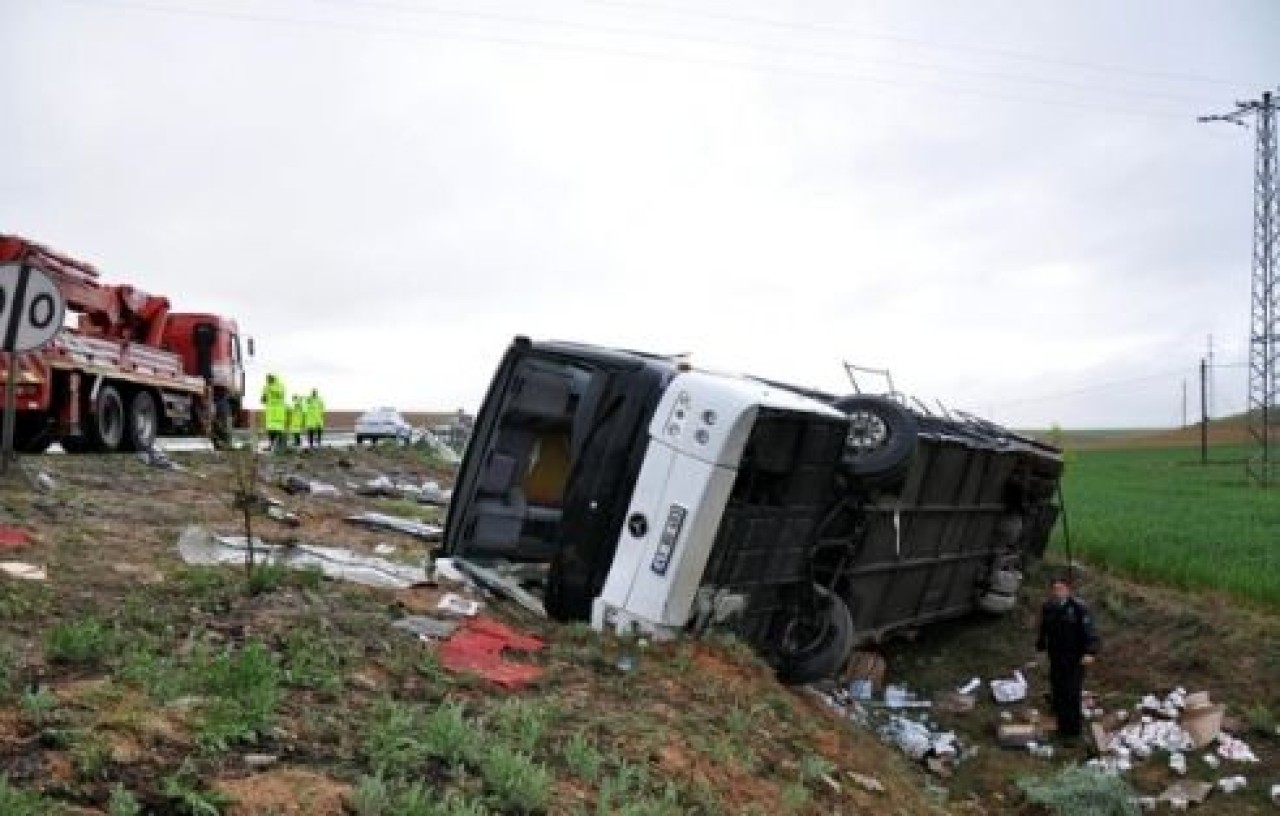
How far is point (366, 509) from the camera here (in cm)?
1295

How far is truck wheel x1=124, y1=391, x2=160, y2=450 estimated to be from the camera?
54.3 feet

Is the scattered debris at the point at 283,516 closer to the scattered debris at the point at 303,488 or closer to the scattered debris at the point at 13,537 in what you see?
the scattered debris at the point at 303,488

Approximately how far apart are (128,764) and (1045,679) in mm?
9068

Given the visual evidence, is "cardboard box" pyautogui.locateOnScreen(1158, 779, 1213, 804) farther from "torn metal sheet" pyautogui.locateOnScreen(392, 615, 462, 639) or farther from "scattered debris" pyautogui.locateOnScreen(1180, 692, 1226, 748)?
"torn metal sheet" pyautogui.locateOnScreen(392, 615, 462, 639)

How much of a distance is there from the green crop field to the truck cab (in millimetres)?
5432

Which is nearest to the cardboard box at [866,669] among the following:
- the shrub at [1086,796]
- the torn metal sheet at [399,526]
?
the shrub at [1086,796]

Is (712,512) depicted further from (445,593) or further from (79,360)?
(79,360)

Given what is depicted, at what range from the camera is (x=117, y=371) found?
15.8m

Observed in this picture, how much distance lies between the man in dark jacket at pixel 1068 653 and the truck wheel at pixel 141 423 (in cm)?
1181

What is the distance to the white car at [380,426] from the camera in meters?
36.5

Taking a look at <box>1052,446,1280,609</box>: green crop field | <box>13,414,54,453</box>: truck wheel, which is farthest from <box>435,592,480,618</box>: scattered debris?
<box>13,414,54,453</box>: truck wheel

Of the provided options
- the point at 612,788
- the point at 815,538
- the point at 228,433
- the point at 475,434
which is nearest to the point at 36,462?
the point at 228,433

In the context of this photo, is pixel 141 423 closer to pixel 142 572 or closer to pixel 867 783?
pixel 142 572

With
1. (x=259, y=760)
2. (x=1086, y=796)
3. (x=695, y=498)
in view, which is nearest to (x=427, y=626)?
(x=695, y=498)
